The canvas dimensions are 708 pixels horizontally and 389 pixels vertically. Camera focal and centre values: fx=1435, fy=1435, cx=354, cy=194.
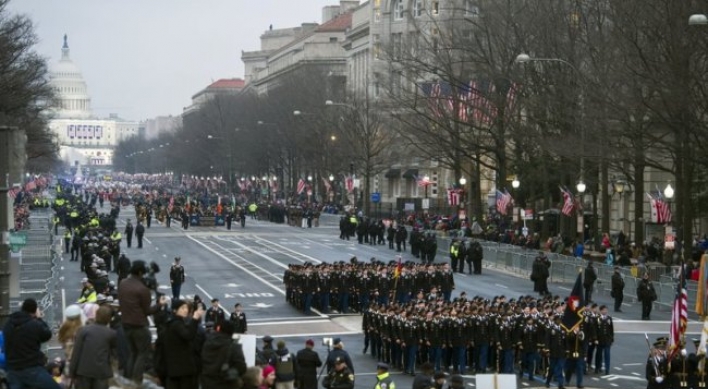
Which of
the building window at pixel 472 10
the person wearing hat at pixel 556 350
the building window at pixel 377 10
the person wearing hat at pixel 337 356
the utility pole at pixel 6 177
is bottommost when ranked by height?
the person wearing hat at pixel 556 350

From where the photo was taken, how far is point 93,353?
1448 cm

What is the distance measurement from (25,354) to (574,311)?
50.7 ft

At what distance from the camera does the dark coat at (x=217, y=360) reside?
14.5 metres

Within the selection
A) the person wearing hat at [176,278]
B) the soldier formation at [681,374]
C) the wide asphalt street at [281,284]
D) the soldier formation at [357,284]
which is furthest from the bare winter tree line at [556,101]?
the soldier formation at [681,374]

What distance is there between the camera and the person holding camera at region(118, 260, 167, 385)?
15719mm

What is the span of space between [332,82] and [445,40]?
174 feet

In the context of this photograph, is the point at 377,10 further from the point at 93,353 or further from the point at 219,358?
the point at 93,353

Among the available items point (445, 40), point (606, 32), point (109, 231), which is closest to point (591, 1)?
point (606, 32)

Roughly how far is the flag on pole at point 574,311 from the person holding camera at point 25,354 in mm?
14937

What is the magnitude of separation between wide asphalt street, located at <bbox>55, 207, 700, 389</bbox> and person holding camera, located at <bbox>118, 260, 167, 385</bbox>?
11.1m

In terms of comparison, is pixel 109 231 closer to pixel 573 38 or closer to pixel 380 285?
pixel 573 38

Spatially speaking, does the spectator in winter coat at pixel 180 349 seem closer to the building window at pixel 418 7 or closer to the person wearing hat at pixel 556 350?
the person wearing hat at pixel 556 350

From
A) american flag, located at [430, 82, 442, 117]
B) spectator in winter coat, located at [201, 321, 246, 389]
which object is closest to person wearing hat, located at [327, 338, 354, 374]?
spectator in winter coat, located at [201, 321, 246, 389]

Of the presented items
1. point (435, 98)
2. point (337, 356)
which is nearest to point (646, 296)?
point (337, 356)
